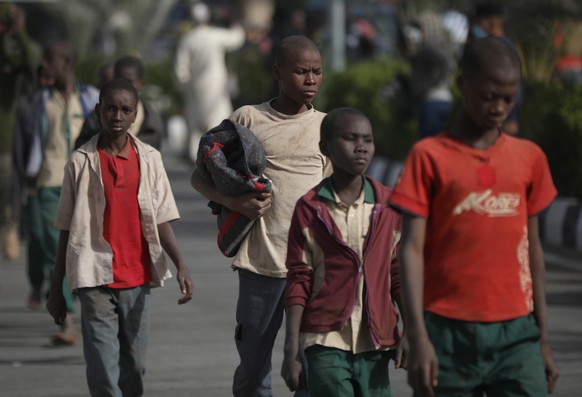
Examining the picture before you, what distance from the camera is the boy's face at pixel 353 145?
579 cm

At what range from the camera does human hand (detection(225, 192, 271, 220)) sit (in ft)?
21.5

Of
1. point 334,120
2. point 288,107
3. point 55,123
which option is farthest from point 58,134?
point 334,120

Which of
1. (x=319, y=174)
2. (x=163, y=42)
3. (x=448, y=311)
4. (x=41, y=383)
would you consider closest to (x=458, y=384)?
(x=448, y=311)

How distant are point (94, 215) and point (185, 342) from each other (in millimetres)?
3006

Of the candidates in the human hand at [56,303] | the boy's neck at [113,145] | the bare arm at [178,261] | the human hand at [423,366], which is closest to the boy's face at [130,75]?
the boy's neck at [113,145]

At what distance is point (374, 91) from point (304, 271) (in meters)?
15.7

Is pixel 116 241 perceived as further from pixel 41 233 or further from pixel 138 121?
pixel 41 233

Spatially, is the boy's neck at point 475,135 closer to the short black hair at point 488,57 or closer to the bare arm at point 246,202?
the short black hair at point 488,57

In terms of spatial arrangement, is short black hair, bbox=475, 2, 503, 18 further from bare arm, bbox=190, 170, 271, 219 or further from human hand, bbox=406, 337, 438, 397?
human hand, bbox=406, 337, 438, 397

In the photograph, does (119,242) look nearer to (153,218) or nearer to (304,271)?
(153,218)

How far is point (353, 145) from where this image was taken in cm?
580

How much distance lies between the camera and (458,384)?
4977mm

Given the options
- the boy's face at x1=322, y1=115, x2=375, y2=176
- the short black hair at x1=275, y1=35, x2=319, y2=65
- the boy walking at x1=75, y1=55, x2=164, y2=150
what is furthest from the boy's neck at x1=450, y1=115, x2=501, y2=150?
the boy walking at x1=75, y1=55, x2=164, y2=150

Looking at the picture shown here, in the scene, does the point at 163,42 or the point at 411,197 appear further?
the point at 163,42
